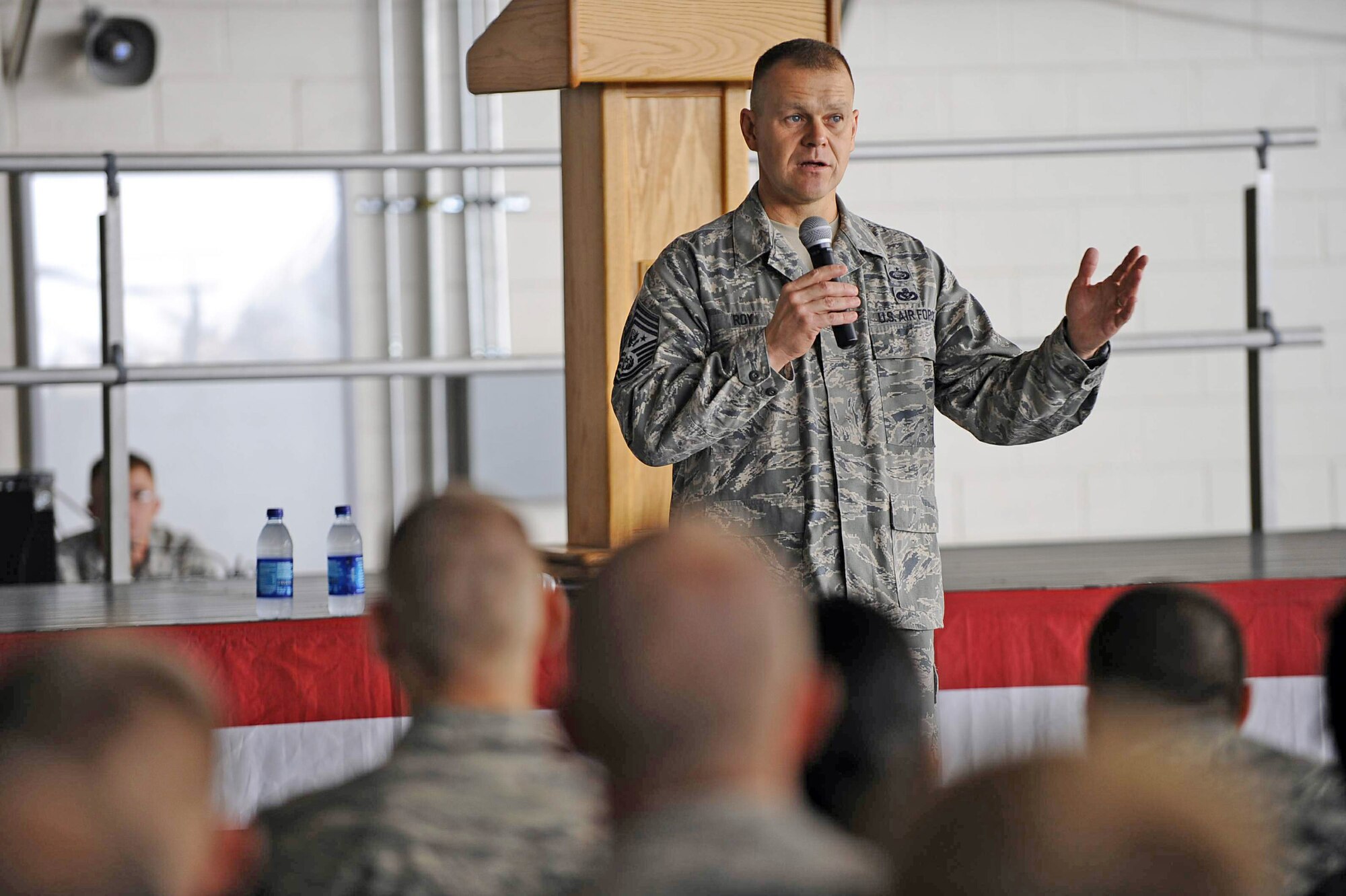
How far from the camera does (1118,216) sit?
5543 mm

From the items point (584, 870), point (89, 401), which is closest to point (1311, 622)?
point (584, 870)

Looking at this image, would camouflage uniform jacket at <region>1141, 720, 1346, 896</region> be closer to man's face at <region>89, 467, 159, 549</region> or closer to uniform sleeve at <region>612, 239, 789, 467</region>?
uniform sleeve at <region>612, 239, 789, 467</region>

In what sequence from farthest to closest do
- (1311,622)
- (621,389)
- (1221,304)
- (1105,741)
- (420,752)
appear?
(1221,304)
(1311,622)
(621,389)
(420,752)
(1105,741)

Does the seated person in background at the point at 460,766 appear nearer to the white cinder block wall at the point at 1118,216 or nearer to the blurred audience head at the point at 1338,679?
the blurred audience head at the point at 1338,679

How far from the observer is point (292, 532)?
5.22 m

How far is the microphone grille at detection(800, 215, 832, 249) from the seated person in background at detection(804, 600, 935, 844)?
0.61 metres

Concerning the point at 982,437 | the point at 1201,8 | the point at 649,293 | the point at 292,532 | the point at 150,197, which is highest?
the point at 1201,8

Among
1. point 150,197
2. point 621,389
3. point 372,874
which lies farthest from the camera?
point 150,197

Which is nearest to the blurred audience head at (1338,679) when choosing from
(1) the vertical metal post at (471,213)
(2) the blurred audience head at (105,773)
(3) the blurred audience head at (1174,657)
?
(3) the blurred audience head at (1174,657)

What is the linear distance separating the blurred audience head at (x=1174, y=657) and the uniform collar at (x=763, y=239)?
2.37 feet

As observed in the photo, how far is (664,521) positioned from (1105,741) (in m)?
1.92

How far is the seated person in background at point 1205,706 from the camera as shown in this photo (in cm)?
105

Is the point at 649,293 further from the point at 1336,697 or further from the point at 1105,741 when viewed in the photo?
the point at 1105,741

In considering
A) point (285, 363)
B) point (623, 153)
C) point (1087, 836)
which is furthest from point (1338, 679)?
point (285, 363)
